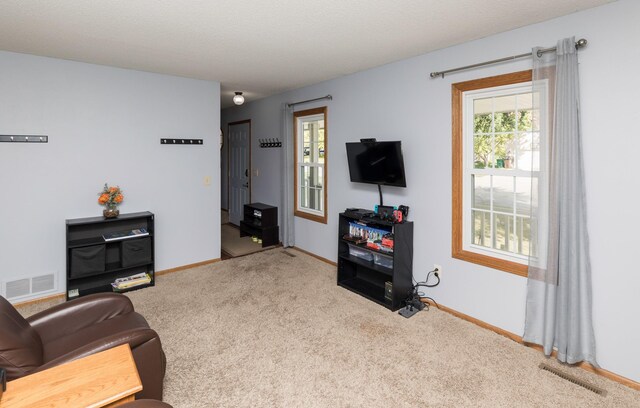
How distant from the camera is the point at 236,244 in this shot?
583cm

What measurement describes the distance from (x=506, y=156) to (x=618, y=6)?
3.94 ft

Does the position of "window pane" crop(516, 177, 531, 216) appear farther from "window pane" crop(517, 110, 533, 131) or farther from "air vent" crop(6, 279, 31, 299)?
"air vent" crop(6, 279, 31, 299)

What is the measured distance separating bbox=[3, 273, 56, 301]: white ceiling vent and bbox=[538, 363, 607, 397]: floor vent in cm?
470

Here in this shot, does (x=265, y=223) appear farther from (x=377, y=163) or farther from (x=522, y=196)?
(x=522, y=196)

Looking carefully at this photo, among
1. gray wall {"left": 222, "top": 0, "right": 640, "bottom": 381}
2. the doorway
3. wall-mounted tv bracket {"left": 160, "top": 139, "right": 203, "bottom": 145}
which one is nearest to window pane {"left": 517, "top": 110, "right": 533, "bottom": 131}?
gray wall {"left": 222, "top": 0, "right": 640, "bottom": 381}

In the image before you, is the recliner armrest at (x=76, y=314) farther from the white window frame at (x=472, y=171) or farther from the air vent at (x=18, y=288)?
the white window frame at (x=472, y=171)

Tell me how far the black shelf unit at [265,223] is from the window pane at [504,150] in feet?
11.9

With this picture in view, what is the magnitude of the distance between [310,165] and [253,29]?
264 cm

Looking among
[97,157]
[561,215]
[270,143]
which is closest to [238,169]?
[270,143]

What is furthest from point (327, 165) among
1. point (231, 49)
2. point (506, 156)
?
point (506, 156)

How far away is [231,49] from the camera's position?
331 centimetres

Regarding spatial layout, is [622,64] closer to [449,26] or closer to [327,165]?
[449,26]

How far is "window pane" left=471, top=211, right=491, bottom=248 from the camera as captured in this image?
10.5 ft

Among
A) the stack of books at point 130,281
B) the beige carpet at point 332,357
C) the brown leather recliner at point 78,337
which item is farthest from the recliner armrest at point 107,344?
the stack of books at point 130,281
